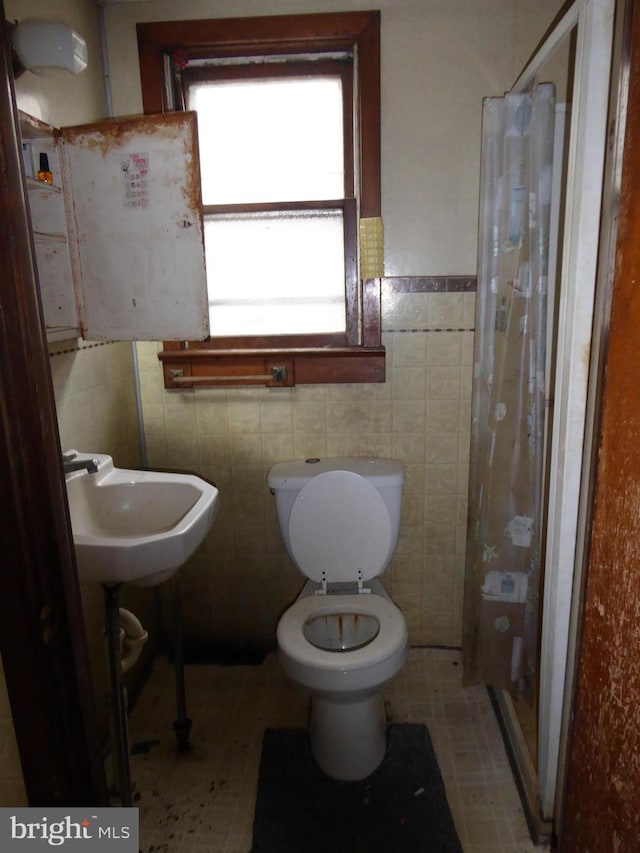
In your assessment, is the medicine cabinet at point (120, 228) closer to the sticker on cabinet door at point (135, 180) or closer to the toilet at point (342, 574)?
the sticker on cabinet door at point (135, 180)

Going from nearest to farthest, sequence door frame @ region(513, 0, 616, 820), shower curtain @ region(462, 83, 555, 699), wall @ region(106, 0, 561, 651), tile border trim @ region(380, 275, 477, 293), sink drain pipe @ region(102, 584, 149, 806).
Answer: door frame @ region(513, 0, 616, 820)
sink drain pipe @ region(102, 584, 149, 806)
shower curtain @ region(462, 83, 555, 699)
wall @ region(106, 0, 561, 651)
tile border trim @ region(380, 275, 477, 293)

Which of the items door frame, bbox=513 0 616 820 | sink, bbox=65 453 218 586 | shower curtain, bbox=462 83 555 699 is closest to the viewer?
door frame, bbox=513 0 616 820

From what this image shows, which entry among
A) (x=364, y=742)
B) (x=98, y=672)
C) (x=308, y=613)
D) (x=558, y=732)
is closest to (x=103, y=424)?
(x=98, y=672)

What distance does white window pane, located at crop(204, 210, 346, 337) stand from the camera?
77.2 inches

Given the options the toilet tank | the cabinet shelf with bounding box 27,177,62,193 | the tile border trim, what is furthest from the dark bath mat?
the cabinet shelf with bounding box 27,177,62,193

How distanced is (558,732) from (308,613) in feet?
2.48

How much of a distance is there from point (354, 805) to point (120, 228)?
5.59 ft

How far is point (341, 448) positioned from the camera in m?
2.03

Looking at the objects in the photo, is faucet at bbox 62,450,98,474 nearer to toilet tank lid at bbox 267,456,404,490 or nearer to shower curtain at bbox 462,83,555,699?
toilet tank lid at bbox 267,456,404,490

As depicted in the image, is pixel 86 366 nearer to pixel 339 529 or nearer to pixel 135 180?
pixel 135 180

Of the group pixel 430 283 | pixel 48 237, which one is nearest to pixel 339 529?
pixel 430 283

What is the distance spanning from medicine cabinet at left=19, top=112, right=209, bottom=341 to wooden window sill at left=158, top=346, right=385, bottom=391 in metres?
0.46

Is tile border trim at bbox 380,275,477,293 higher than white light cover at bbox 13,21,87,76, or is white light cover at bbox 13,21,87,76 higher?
white light cover at bbox 13,21,87,76

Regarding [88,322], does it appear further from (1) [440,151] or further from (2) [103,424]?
(1) [440,151]
